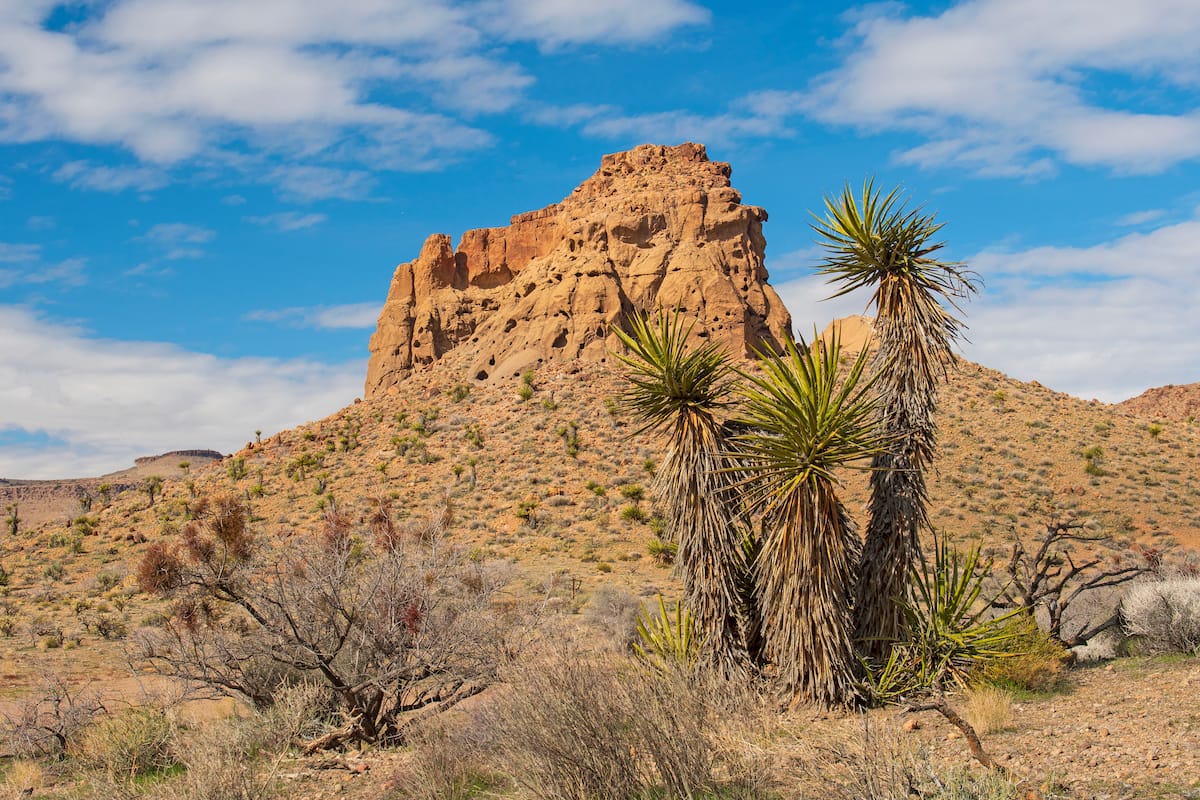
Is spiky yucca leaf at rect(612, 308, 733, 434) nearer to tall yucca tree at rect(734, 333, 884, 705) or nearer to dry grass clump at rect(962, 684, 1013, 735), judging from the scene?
tall yucca tree at rect(734, 333, 884, 705)

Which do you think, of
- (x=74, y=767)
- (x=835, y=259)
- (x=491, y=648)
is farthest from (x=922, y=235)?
(x=74, y=767)

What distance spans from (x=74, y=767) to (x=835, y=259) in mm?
10303

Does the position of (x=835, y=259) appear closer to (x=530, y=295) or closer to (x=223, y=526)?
(x=223, y=526)

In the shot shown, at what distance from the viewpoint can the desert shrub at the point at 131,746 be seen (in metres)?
8.90

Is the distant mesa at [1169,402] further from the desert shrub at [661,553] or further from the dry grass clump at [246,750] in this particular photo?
the dry grass clump at [246,750]

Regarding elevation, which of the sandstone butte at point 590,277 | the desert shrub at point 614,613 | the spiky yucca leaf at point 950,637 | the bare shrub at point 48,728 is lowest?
the desert shrub at point 614,613

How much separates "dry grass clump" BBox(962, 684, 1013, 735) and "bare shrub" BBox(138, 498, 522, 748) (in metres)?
4.35

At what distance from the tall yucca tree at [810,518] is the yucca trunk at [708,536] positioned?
1.71 ft

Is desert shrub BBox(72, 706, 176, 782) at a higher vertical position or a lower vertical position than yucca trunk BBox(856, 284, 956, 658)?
lower

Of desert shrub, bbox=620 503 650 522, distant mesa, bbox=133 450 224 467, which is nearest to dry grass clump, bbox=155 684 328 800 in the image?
desert shrub, bbox=620 503 650 522

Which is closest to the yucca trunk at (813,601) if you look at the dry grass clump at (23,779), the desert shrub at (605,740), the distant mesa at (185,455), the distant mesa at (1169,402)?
the desert shrub at (605,740)

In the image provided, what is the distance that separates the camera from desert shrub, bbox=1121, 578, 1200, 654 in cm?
1070

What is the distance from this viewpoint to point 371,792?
756cm

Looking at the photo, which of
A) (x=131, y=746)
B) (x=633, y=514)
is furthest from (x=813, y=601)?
(x=633, y=514)
